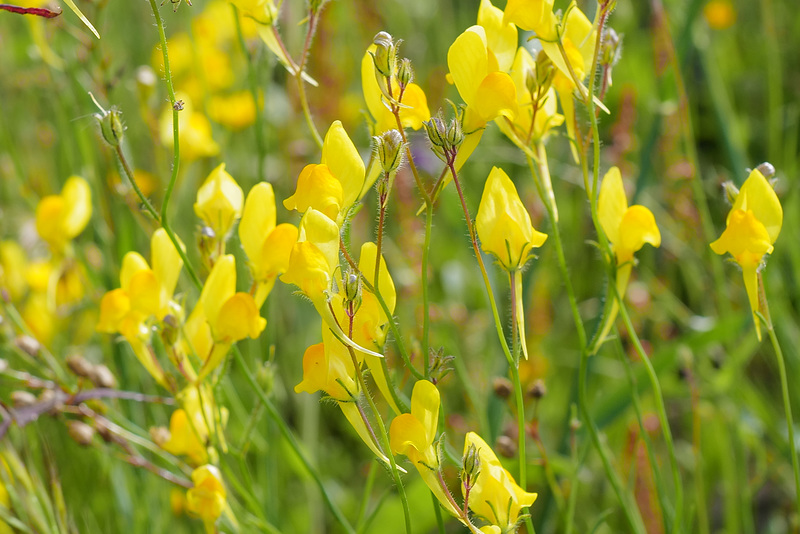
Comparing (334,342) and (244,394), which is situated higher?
(334,342)

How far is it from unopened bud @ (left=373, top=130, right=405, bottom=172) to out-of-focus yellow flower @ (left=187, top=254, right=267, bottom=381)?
20 cm

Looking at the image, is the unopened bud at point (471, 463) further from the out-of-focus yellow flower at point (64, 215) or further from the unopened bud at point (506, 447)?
the out-of-focus yellow flower at point (64, 215)

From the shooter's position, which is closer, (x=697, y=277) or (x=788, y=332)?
(x=788, y=332)

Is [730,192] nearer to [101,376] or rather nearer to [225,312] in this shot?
[225,312]

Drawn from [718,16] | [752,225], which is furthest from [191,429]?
[718,16]

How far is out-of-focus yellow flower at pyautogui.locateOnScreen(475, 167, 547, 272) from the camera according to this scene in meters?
0.55

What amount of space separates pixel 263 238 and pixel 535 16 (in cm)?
31

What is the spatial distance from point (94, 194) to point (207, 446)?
0.73 meters

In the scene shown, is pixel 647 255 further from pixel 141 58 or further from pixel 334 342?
pixel 141 58

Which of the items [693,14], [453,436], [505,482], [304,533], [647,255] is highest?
[693,14]

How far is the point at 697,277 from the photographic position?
1.47 meters

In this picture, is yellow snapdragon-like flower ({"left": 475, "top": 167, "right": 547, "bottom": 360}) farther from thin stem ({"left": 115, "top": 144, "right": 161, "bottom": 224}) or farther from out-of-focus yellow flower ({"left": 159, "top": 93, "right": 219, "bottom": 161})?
out-of-focus yellow flower ({"left": 159, "top": 93, "right": 219, "bottom": 161})

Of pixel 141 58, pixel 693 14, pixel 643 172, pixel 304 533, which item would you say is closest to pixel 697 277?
pixel 643 172

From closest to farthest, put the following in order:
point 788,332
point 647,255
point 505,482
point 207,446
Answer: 1. point 505,482
2. point 207,446
3. point 788,332
4. point 647,255
